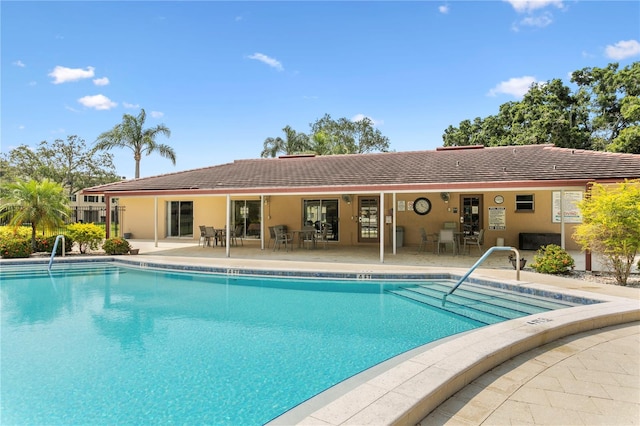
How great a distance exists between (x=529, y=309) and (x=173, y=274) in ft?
32.0

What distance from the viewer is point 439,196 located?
16.2 meters

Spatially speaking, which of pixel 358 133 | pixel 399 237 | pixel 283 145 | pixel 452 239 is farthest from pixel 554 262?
pixel 358 133

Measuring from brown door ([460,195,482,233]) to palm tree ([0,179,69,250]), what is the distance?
1626 cm

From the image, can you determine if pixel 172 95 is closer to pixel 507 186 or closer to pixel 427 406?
pixel 507 186

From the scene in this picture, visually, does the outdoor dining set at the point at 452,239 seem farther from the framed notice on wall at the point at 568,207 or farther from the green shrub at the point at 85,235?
the green shrub at the point at 85,235

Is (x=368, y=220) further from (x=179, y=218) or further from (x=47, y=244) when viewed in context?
(x=47, y=244)

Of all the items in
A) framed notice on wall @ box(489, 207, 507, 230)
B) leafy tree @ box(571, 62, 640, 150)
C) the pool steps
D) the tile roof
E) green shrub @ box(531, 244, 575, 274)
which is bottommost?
the pool steps

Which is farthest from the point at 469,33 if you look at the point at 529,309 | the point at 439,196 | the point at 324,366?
the point at 324,366

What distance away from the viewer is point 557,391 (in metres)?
3.47

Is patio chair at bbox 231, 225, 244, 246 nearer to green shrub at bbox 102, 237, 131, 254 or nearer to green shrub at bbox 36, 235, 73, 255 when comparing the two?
green shrub at bbox 102, 237, 131, 254

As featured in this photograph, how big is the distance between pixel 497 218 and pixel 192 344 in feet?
45.5

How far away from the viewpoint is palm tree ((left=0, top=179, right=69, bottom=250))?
44.0ft

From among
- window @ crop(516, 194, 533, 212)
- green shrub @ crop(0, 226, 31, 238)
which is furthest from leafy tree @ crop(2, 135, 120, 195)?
window @ crop(516, 194, 533, 212)

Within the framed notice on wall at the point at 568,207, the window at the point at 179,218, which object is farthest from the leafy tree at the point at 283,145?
the framed notice on wall at the point at 568,207
